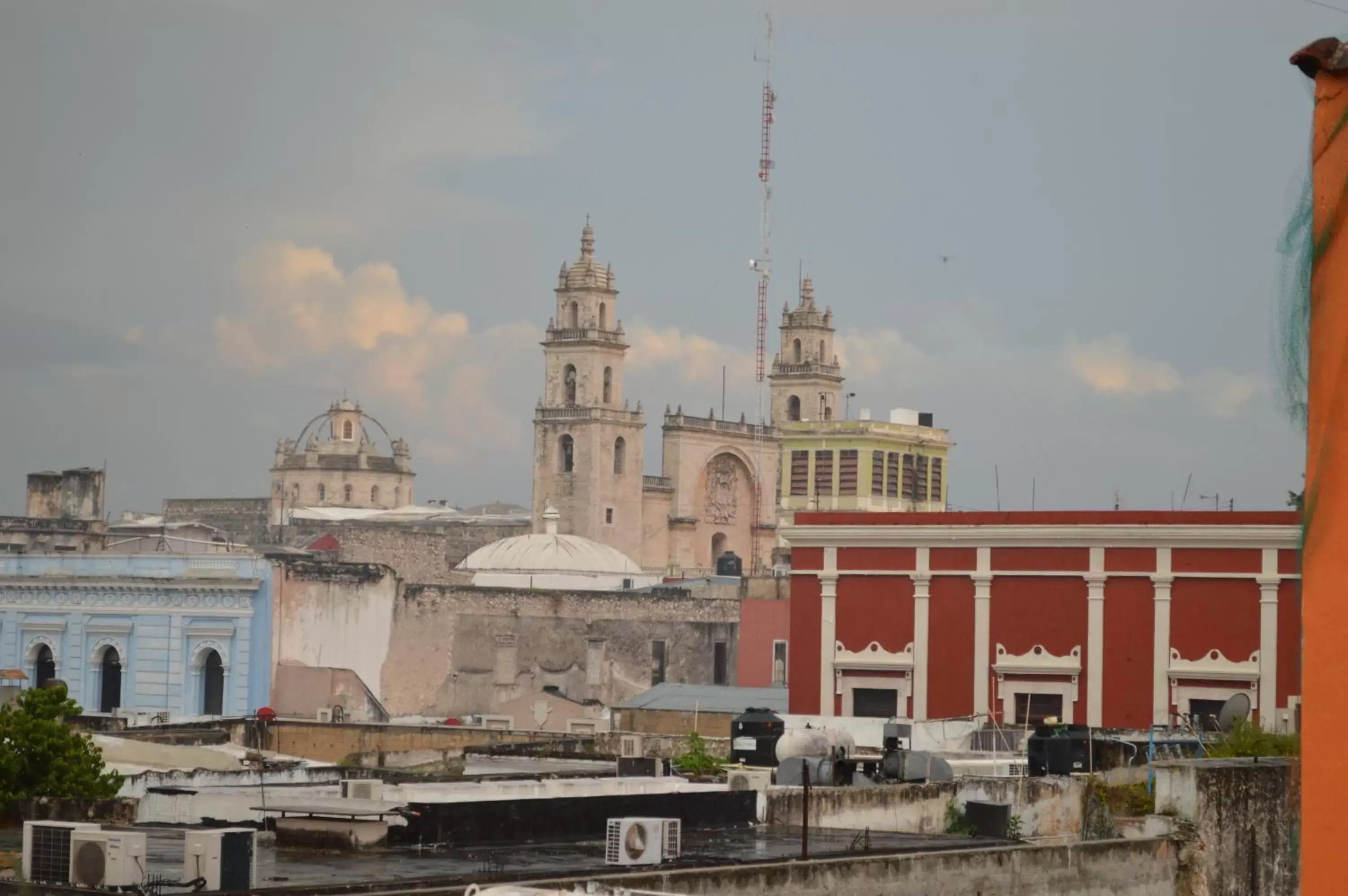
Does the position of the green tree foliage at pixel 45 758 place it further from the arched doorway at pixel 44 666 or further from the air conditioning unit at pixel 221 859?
the arched doorway at pixel 44 666

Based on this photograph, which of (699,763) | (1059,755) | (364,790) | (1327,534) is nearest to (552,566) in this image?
(1059,755)

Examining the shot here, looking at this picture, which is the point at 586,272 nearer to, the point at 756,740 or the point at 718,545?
the point at 718,545

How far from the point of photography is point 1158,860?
14578 mm

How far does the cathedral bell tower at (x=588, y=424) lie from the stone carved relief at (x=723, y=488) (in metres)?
5.01

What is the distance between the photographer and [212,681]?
4478 cm

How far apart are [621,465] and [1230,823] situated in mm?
94617

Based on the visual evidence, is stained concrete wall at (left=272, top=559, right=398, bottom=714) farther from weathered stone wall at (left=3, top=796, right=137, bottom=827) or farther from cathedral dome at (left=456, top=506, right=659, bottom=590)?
weathered stone wall at (left=3, top=796, right=137, bottom=827)

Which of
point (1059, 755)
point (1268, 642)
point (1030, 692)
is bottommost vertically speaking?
point (1059, 755)

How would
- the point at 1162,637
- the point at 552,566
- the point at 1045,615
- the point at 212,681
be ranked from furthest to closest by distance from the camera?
the point at 552,566
the point at 212,681
the point at 1045,615
the point at 1162,637

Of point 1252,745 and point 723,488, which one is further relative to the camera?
point 723,488

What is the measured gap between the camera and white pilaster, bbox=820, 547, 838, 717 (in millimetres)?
30172

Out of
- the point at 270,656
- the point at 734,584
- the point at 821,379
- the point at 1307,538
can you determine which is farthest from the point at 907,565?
the point at 821,379

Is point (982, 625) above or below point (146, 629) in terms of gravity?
above

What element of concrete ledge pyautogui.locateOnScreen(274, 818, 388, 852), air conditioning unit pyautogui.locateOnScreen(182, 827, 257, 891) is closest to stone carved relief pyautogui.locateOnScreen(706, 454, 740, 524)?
concrete ledge pyautogui.locateOnScreen(274, 818, 388, 852)
